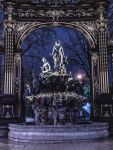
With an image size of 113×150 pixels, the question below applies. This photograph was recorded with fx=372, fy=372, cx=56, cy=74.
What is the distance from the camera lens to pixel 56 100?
590 inches

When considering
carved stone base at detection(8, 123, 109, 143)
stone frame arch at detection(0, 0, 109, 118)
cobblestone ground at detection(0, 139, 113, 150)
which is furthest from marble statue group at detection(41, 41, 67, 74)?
cobblestone ground at detection(0, 139, 113, 150)

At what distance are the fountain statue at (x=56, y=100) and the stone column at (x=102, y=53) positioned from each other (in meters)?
1.94

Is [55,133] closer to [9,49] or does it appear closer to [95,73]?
[95,73]

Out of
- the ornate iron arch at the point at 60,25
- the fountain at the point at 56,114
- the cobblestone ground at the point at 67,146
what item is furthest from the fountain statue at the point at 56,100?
the ornate iron arch at the point at 60,25

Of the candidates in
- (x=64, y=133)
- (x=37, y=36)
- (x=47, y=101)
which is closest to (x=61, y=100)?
(x=47, y=101)

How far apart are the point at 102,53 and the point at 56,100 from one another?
407 cm

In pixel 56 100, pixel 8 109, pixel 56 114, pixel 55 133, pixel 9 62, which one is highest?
pixel 9 62

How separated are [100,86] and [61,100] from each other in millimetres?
3303

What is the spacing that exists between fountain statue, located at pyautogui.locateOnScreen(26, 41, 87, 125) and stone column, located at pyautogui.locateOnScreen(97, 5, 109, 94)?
1938 millimetres

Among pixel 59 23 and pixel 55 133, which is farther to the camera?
pixel 59 23

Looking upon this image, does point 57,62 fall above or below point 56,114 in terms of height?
above

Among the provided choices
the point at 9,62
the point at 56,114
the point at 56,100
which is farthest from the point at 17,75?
the point at 56,114

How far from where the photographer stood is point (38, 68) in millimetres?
26875

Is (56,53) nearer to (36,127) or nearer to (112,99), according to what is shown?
(112,99)
